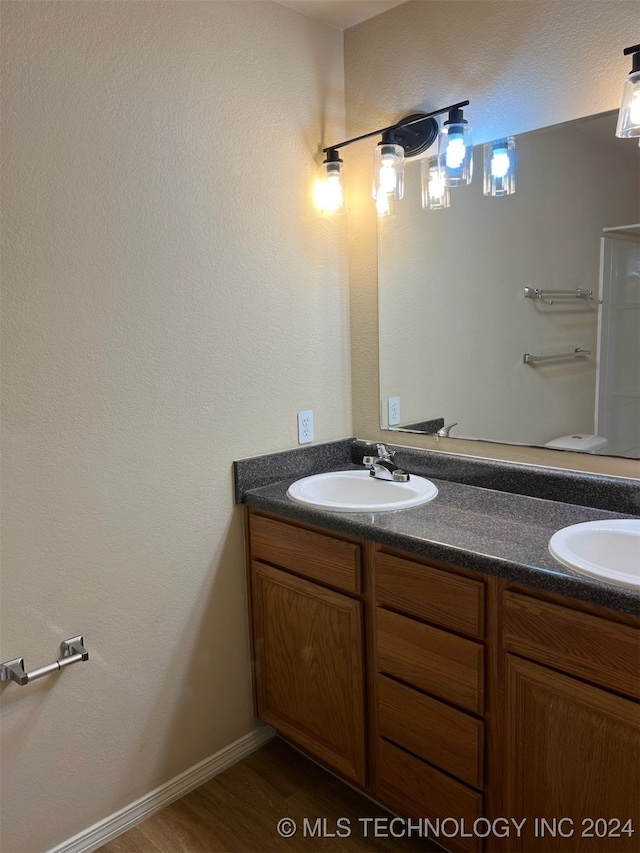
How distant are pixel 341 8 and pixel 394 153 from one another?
1.76 ft

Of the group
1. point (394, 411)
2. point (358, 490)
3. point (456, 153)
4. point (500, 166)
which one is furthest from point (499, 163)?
point (358, 490)

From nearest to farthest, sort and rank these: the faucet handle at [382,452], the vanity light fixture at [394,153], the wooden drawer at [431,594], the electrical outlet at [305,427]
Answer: the wooden drawer at [431,594]
the vanity light fixture at [394,153]
the faucet handle at [382,452]
the electrical outlet at [305,427]

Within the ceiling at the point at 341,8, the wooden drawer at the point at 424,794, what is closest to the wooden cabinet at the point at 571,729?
the wooden drawer at the point at 424,794

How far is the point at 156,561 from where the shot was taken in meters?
1.81

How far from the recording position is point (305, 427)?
2172 millimetres

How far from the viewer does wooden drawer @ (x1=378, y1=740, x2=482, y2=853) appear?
1503 millimetres

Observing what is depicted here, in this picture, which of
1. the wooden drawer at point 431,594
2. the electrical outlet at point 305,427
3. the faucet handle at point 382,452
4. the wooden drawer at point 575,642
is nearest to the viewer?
the wooden drawer at point 575,642

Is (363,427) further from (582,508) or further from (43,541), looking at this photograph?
(43,541)

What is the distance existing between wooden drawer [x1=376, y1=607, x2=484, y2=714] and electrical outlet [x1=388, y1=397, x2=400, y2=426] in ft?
2.56

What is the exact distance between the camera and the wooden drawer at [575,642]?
1181 millimetres

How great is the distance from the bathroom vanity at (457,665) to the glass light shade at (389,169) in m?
0.95

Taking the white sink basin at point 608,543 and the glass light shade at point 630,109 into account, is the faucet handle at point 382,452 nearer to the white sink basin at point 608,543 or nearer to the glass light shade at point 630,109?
the white sink basin at point 608,543

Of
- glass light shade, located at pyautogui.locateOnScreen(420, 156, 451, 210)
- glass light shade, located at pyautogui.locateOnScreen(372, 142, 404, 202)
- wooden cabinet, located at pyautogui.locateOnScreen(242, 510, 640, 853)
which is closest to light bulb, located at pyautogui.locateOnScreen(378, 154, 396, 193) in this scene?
glass light shade, located at pyautogui.locateOnScreen(372, 142, 404, 202)

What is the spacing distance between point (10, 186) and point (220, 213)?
606mm
